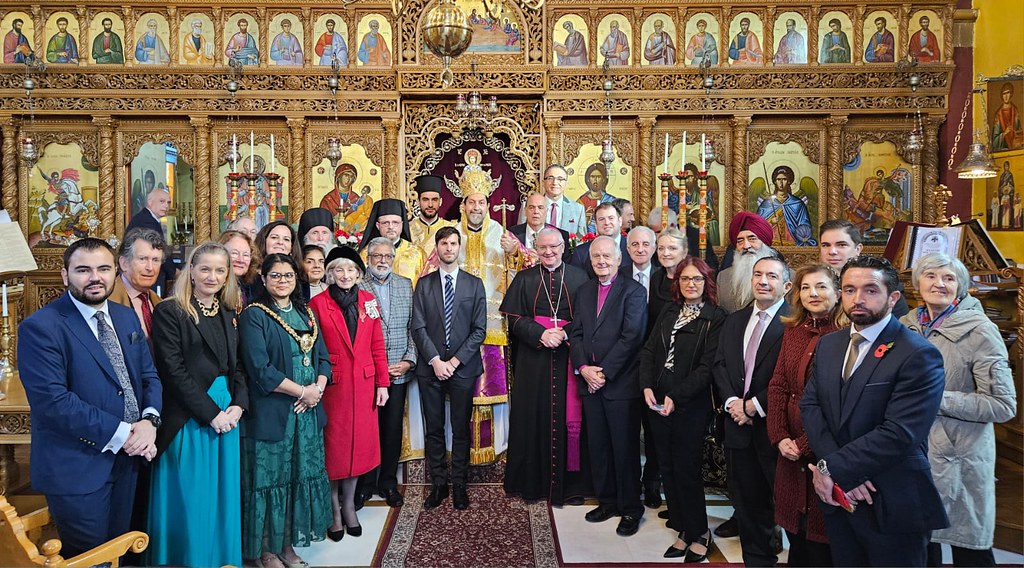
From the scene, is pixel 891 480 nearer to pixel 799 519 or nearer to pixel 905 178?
pixel 799 519

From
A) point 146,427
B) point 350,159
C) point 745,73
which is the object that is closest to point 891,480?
point 146,427

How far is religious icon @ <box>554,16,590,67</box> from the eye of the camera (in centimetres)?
841

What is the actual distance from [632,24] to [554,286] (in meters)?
4.74

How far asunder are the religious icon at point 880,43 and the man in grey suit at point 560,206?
13.5 feet

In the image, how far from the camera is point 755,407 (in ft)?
11.7

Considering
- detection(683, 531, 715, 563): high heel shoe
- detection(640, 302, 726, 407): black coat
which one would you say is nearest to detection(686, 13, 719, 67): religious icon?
detection(640, 302, 726, 407): black coat

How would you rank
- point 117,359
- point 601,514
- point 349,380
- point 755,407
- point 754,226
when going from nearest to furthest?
point 117,359 < point 755,407 < point 349,380 < point 601,514 < point 754,226

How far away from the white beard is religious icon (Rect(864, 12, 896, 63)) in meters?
4.95

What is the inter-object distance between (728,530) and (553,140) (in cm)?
515

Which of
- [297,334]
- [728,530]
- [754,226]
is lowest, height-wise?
[728,530]

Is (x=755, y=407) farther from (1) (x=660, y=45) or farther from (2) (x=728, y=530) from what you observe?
(1) (x=660, y=45)

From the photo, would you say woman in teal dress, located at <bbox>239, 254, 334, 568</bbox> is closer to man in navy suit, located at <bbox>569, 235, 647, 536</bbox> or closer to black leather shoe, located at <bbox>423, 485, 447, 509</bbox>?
black leather shoe, located at <bbox>423, 485, 447, 509</bbox>

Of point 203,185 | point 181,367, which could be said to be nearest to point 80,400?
point 181,367

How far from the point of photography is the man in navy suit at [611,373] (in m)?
4.65
